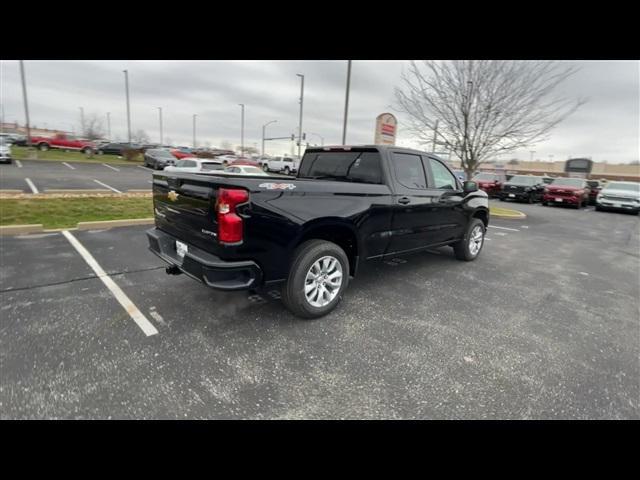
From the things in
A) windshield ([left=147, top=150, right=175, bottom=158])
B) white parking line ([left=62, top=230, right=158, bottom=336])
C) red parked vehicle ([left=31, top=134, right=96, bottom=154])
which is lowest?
white parking line ([left=62, top=230, right=158, bottom=336])

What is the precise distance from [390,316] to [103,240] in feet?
17.7

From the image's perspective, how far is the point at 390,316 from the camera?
3.83 meters

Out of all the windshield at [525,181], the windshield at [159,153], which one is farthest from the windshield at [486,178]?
the windshield at [159,153]

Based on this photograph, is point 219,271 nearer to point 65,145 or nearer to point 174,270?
point 174,270

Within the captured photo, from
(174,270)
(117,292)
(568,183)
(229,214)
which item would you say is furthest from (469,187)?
(568,183)

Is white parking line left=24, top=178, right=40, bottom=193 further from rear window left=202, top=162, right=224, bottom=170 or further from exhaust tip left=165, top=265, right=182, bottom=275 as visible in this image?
exhaust tip left=165, top=265, right=182, bottom=275

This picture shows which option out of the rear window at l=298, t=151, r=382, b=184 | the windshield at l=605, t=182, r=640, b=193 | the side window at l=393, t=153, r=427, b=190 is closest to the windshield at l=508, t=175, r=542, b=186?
the windshield at l=605, t=182, r=640, b=193

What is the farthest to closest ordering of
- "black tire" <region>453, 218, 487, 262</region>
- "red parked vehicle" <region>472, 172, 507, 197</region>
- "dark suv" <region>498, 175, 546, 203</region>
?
"red parked vehicle" <region>472, 172, 507, 197</region> < "dark suv" <region>498, 175, 546, 203</region> < "black tire" <region>453, 218, 487, 262</region>

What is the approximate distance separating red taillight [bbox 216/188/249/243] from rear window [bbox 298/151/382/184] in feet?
6.31

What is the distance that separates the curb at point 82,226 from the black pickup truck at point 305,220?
3.93 meters

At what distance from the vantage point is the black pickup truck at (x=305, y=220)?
2963 millimetres

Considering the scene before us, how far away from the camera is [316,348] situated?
10.2ft

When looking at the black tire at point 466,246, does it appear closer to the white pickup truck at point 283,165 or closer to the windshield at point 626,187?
the windshield at point 626,187

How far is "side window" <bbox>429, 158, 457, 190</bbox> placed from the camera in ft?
17.0
